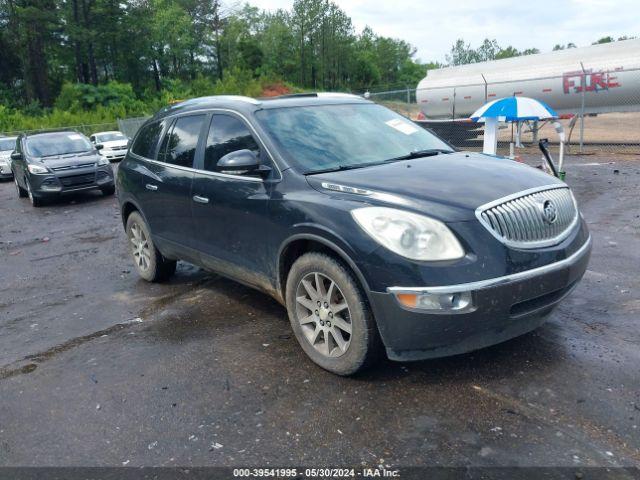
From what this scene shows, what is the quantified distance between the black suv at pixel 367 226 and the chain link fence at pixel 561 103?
45.0ft

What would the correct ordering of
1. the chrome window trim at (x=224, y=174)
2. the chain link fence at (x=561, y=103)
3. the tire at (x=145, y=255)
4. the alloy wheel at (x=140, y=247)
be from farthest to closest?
the chain link fence at (x=561, y=103) → the alloy wheel at (x=140, y=247) → the tire at (x=145, y=255) → the chrome window trim at (x=224, y=174)

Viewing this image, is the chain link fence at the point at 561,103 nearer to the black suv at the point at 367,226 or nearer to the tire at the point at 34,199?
the tire at the point at 34,199

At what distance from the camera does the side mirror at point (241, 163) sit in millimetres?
4082

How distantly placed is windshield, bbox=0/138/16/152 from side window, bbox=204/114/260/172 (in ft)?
65.5

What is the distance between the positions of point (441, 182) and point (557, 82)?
20.4 metres

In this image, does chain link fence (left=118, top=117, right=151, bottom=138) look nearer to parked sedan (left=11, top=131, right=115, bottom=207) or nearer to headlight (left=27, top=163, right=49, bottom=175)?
parked sedan (left=11, top=131, right=115, bottom=207)

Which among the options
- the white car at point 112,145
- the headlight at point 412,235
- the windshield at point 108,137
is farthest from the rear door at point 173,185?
the windshield at point 108,137

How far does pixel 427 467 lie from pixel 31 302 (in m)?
4.95

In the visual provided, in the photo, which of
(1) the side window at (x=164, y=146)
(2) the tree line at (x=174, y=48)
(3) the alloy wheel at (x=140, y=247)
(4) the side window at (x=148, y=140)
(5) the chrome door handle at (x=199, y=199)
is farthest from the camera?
(2) the tree line at (x=174, y=48)

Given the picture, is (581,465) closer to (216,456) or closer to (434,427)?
(434,427)

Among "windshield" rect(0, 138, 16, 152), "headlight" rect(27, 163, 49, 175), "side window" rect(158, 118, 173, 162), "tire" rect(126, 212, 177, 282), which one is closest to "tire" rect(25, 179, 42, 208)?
"headlight" rect(27, 163, 49, 175)

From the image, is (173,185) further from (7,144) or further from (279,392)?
(7,144)

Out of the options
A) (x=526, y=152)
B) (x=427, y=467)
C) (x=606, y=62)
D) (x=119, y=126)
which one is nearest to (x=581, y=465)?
(x=427, y=467)

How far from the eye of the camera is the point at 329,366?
3771 mm
